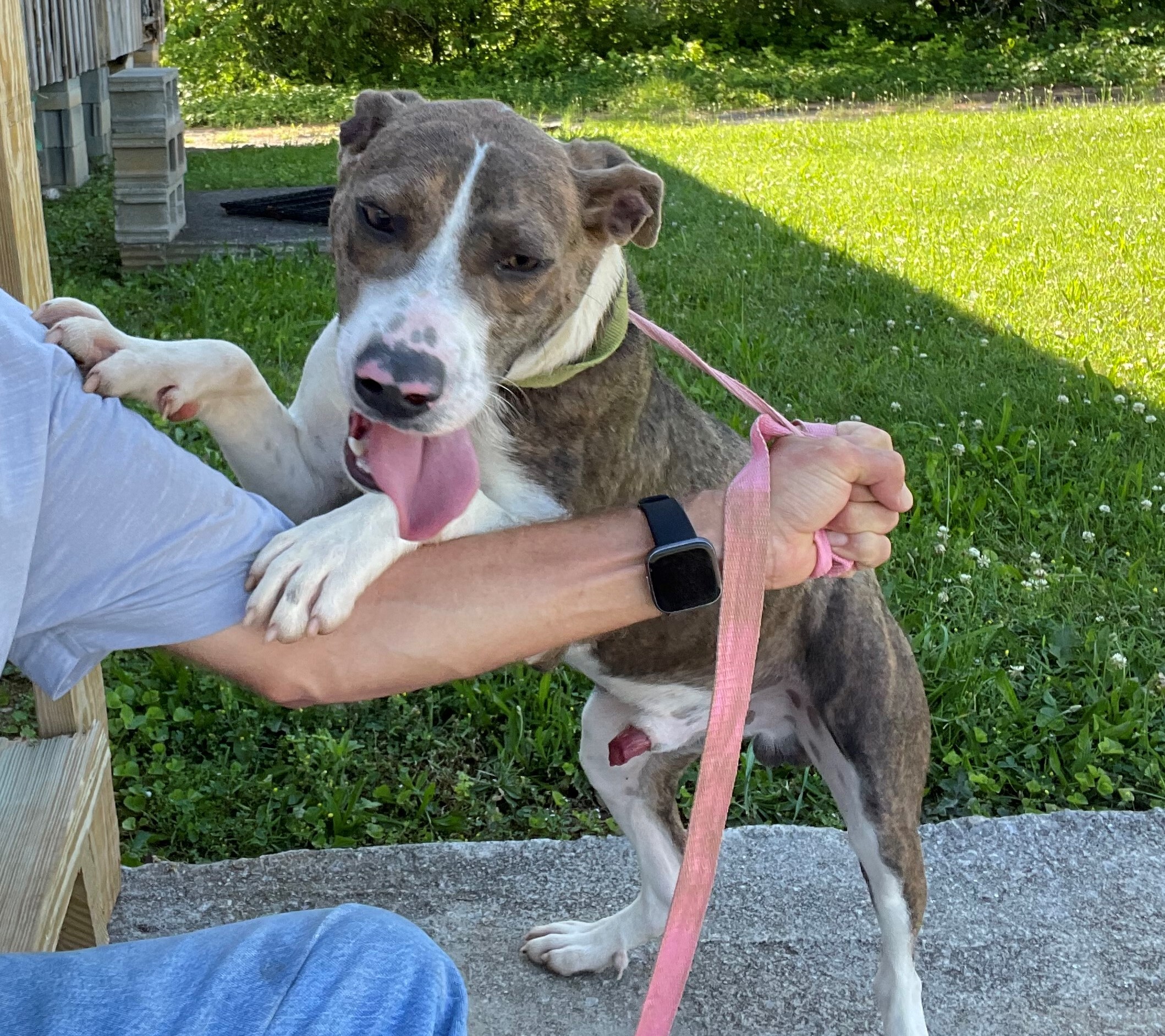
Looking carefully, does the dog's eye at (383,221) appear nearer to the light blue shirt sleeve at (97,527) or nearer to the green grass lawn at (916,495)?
the light blue shirt sleeve at (97,527)

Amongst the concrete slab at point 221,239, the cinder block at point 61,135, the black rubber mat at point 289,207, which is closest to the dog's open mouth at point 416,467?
the concrete slab at point 221,239

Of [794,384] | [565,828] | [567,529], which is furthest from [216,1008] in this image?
[794,384]

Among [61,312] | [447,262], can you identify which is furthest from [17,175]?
[447,262]

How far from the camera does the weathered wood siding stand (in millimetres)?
7344

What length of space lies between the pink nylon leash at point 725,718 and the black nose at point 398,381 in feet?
1.71

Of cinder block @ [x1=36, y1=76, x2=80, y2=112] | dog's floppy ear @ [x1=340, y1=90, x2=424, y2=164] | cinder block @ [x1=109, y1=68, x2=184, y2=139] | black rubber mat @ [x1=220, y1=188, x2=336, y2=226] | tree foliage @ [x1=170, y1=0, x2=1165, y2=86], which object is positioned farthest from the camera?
tree foliage @ [x1=170, y1=0, x2=1165, y2=86]

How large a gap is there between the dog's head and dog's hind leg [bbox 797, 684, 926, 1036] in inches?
41.0

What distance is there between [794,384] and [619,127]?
34.6ft

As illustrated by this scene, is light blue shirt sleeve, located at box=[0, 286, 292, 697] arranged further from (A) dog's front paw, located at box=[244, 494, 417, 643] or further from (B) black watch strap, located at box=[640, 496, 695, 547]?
(B) black watch strap, located at box=[640, 496, 695, 547]

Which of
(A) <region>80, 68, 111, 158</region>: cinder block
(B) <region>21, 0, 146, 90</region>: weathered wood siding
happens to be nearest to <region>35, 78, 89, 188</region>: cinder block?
(A) <region>80, 68, 111, 158</region>: cinder block

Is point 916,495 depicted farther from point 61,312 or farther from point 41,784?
point 61,312

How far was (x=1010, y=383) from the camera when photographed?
19.6 feet

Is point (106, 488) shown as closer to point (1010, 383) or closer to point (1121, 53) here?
point (1010, 383)

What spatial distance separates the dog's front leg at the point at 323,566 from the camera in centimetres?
183
